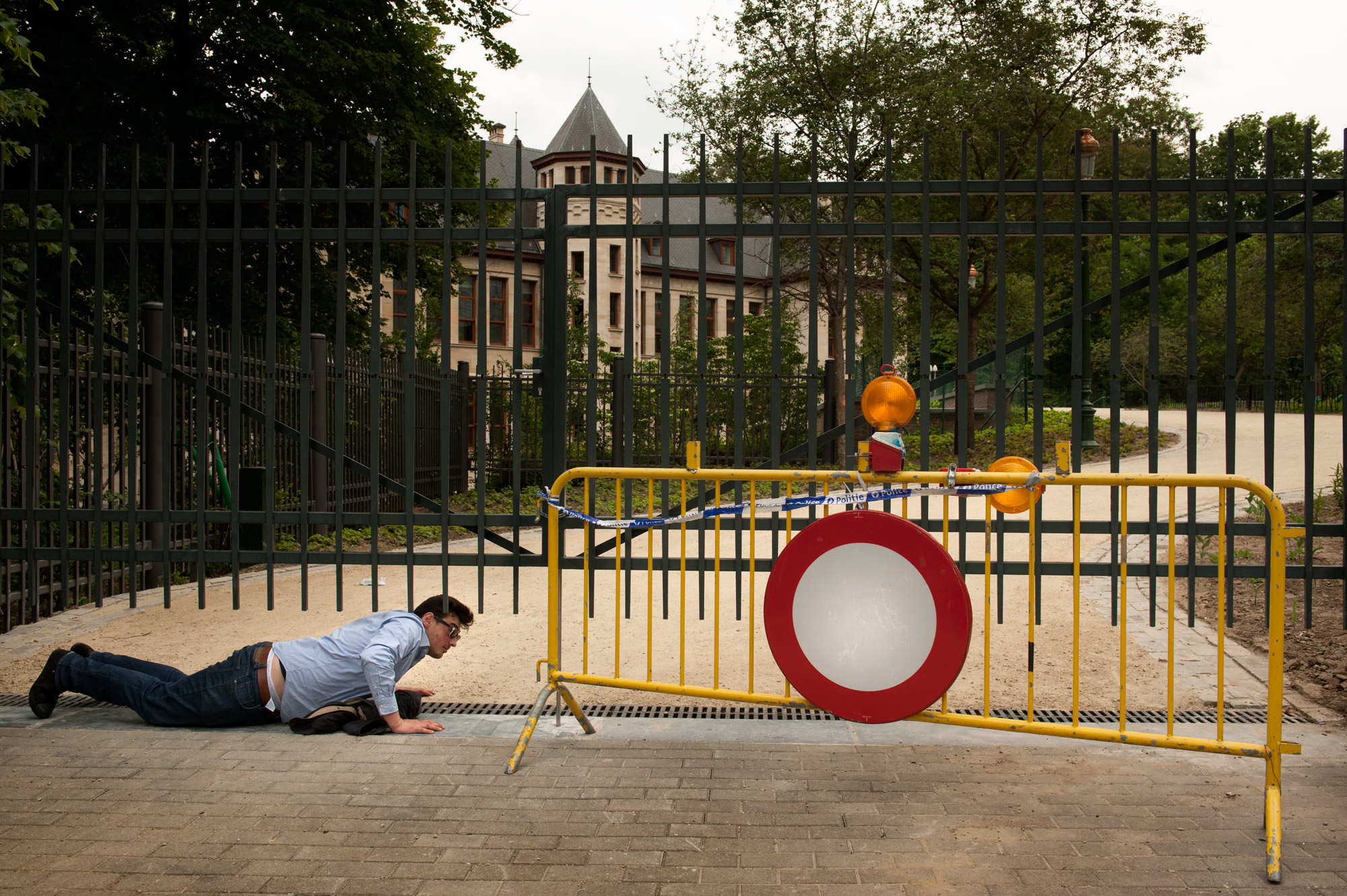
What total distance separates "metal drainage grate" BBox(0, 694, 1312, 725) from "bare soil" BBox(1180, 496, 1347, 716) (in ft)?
2.03

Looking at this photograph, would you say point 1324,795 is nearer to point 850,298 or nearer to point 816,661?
point 816,661

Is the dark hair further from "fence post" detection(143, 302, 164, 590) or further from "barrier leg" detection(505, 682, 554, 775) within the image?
"fence post" detection(143, 302, 164, 590)

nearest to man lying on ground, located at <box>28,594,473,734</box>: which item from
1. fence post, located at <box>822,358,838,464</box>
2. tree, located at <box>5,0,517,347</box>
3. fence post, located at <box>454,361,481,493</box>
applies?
tree, located at <box>5,0,517,347</box>

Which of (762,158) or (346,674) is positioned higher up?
(762,158)

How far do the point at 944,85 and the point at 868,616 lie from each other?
64.9 feet

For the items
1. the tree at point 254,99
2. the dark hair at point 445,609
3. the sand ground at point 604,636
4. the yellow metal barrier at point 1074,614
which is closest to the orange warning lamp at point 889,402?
the yellow metal barrier at point 1074,614

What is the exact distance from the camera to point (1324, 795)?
4.01 metres

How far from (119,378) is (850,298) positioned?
6972mm

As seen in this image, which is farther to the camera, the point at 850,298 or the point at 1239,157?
the point at 1239,157

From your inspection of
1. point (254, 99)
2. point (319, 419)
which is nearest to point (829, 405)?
point (319, 419)

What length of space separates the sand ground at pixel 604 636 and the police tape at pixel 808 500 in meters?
0.35

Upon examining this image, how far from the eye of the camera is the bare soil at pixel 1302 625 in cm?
564

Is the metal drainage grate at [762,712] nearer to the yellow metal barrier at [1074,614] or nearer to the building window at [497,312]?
the yellow metal barrier at [1074,614]

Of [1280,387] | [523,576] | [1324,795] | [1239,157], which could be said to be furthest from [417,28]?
[1239,157]
